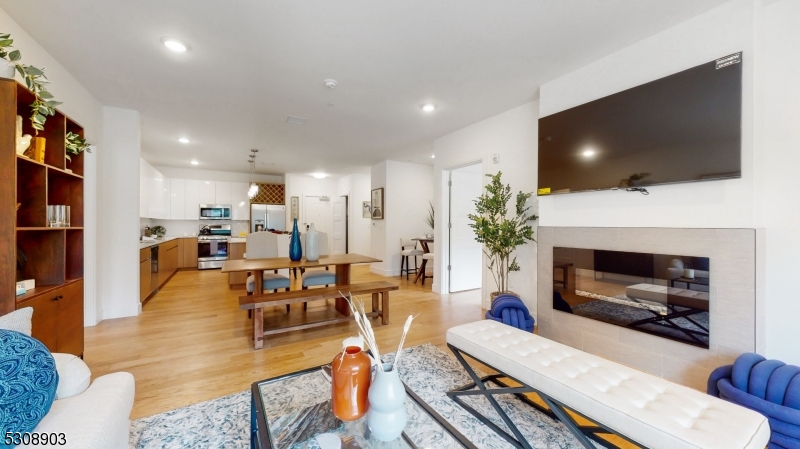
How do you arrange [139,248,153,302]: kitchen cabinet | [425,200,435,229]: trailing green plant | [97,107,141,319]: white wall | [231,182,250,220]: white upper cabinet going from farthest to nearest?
[231,182,250,220]: white upper cabinet, [425,200,435,229]: trailing green plant, [139,248,153,302]: kitchen cabinet, [97,107,141,319]: white wall

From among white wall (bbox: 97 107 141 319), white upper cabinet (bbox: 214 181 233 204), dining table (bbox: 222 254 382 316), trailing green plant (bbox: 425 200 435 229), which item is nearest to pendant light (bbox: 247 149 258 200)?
white upper cabinet (bbox: 214 181 233 204)

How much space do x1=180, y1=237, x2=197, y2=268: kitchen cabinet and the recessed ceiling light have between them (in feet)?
18.8

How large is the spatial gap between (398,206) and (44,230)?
16.5ft

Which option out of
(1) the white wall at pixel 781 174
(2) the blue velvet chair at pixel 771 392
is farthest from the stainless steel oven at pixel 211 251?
(1) the white wall at pixel 781 174

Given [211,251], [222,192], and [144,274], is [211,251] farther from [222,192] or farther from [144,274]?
[144,274]

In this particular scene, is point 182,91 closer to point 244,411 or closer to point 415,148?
point 244,411

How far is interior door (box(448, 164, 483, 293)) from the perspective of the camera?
489 centimetres

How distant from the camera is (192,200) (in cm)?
718

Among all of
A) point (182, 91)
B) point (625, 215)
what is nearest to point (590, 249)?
point (625, 215)

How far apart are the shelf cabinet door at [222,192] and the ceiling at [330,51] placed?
357cm

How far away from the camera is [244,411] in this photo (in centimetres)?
184

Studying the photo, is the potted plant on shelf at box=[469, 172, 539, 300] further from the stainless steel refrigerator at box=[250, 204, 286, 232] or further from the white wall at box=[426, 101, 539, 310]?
the stainless steel refrigerator at box=[250, 204, 286, 232]

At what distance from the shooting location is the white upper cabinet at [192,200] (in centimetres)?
712

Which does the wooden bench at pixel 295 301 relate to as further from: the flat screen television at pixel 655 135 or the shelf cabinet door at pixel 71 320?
the flat screen television at pixel 655 135
